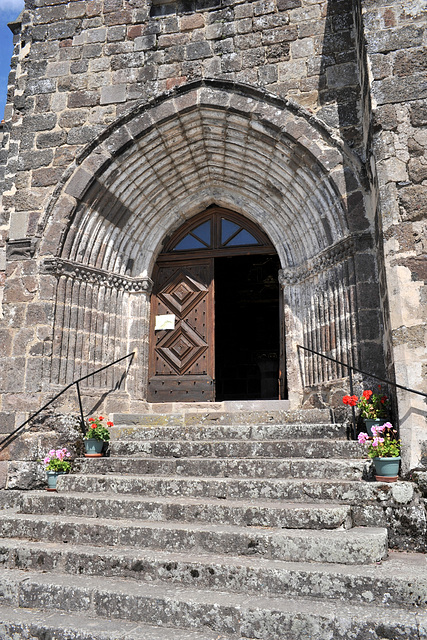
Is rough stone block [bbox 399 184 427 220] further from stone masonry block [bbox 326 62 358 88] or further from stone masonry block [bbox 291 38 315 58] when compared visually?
stone masonry block [bbox 291 38 315 58]

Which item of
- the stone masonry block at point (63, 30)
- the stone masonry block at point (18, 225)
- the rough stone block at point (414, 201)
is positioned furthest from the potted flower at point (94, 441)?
the stone masonry block at point (63, 30)

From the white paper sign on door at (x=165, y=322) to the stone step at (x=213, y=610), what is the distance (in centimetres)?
384

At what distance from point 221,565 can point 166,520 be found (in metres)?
0.72

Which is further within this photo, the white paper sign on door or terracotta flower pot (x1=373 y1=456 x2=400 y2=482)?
the white paper sign on door

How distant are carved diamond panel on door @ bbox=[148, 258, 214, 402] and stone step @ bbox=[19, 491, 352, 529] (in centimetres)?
253

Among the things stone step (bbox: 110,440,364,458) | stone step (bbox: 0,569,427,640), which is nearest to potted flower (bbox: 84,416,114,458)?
stone step (bbox: 110,440,364,458)

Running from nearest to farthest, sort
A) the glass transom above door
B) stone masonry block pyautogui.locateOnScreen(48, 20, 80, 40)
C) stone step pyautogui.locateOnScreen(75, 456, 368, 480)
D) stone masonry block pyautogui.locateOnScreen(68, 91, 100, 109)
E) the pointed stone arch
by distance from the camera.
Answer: stone step pyautogui.locateOnScreen(75, 456, 368, 480) → the pointed stone arch → stone masonry block pyautogui.locateOnScreen(68, 91, 100, 109) → stone masonry block pyautogui.locateOnScreen(48, 20, 80, 40) → the glass transom above door

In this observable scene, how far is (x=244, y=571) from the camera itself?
8.57 feet

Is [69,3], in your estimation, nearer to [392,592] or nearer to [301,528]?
[301,528]

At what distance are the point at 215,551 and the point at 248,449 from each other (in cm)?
128

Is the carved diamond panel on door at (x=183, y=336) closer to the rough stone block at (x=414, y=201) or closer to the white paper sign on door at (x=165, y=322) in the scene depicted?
the white paper sign on door at (x=165, y=322)

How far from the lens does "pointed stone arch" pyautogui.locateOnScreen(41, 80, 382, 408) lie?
204 inches

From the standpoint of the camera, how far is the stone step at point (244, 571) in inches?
94.8

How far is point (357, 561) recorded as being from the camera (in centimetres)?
267
